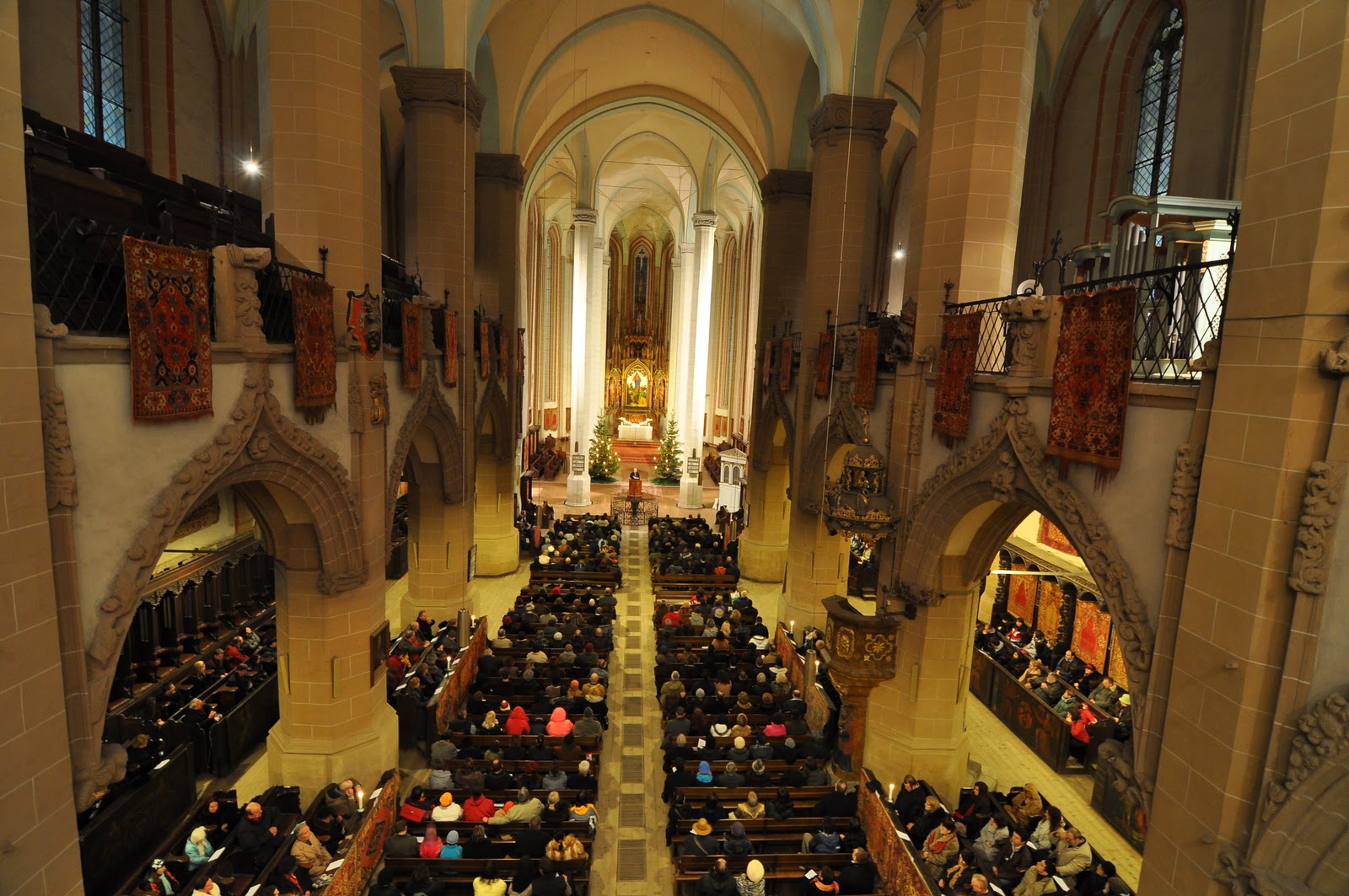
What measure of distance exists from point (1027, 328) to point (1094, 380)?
119 centimetres

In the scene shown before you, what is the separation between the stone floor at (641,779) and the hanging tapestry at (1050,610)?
2665 mm

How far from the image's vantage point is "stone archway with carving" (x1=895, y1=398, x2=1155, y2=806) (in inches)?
237

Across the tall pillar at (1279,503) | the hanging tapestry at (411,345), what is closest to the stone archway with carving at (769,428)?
the hanging tapestry at (411,345)

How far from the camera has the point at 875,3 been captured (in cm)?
1329

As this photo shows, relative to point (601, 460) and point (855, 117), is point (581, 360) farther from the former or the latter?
point (855, 117)

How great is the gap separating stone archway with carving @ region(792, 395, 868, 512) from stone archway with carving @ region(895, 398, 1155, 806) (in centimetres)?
366

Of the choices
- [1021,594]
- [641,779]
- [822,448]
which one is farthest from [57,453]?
[1021,594]

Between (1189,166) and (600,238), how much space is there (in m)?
26.7

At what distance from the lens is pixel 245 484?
28.0 ft

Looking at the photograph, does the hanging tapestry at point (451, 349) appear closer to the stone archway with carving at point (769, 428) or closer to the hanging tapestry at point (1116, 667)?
the stone archway with carving at point (769, 428)

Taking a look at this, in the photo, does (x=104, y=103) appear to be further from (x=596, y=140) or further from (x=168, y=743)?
(x=596, y=140)

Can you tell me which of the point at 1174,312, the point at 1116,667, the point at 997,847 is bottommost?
the point at 997,847

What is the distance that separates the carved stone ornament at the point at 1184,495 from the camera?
215 inches

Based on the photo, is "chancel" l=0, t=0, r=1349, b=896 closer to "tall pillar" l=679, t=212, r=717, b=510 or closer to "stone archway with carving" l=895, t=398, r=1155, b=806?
"stone archway with carving" l=895, t=398, r=1155, b=806
